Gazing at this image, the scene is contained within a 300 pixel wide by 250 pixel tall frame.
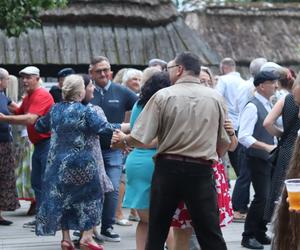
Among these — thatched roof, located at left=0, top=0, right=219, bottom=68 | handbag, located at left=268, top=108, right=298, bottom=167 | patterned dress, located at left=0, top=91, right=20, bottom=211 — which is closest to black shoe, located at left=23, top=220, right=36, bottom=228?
patterned dress, located at left=0, top=91, right=20, bottom=211

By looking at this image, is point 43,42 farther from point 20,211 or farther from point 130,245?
point 130,245

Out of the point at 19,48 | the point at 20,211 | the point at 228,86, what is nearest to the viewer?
the point at 20,211

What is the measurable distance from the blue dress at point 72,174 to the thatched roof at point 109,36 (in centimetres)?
1306

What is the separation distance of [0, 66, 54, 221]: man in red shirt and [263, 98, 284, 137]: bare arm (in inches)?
112

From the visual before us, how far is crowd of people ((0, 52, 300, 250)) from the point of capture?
737 centimetres

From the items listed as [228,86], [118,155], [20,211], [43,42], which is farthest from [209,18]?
[118,155]

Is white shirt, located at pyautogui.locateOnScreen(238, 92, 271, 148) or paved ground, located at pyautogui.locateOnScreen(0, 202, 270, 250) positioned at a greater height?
white shirt, located at pyautogui.locateOnScreen(238, 92, 271, 148)

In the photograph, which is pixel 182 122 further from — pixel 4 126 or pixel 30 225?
pixel 4 126

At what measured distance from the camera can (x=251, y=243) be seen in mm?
9773

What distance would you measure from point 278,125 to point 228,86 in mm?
4573

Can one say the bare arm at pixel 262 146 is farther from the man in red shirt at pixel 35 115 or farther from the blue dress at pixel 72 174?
the man in red shirt at pixel 35 115

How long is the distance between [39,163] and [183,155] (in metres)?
4.22

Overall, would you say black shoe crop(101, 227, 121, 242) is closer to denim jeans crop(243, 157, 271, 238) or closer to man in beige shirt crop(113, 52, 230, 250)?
denim jeans crop(243, 157, 271, 238)

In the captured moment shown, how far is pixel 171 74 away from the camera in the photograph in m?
7.80
